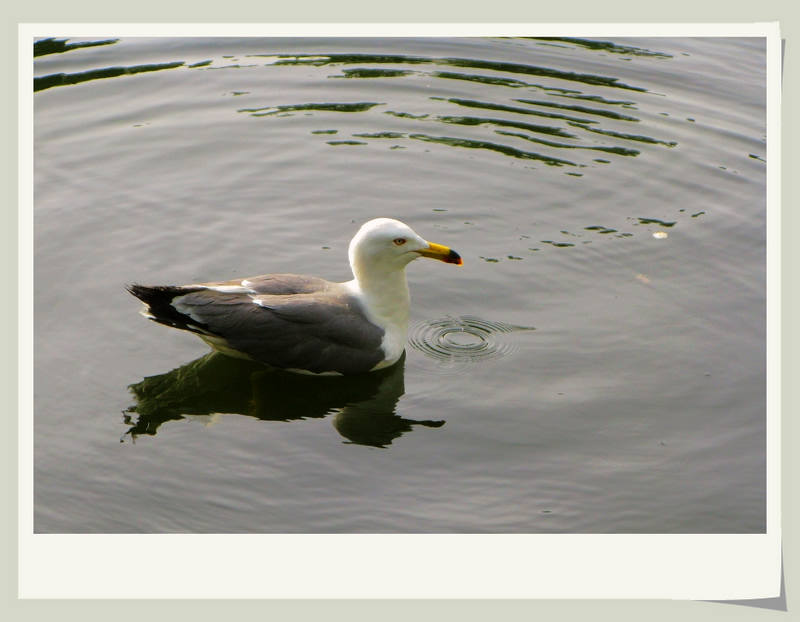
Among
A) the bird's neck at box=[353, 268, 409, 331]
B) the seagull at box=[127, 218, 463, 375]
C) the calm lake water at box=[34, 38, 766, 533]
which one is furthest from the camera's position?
the bird's neck at box=[353, 268, 409, 331]

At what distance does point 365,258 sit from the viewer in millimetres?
9023

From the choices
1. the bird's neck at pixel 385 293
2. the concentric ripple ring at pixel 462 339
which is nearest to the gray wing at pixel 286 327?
the bird's neck at pixel 385 293

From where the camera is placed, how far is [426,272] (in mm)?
10555

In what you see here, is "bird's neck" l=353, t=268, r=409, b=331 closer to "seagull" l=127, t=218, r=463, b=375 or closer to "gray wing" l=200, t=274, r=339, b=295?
"seagull" l=127, t=218, r=463, b=375

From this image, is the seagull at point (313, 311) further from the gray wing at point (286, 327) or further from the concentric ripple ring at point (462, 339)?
the concentric ripple ring at point (462, 339)

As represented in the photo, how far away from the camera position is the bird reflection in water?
339 inches

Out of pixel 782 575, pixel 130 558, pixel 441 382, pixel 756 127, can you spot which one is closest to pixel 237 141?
pixel 441 382

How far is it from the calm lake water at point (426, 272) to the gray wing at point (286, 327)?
291 mm

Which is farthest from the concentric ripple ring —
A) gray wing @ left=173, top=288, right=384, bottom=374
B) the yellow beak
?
the yellow beak

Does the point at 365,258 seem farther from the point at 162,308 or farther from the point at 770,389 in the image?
the point at 770,389

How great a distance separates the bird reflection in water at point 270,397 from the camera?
8602mm

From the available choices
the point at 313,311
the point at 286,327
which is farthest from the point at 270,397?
the point at 313,311

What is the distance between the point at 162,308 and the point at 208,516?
2025mm

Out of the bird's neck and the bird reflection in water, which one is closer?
the bird reflection in water
